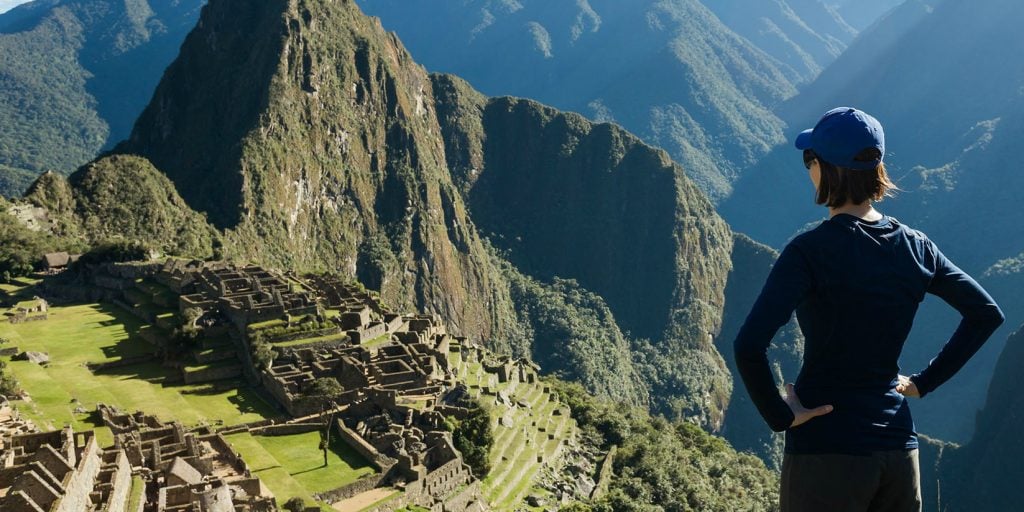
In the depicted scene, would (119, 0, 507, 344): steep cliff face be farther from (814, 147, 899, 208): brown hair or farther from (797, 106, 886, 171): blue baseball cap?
(797, 106, 886, 171): blue baseball cap

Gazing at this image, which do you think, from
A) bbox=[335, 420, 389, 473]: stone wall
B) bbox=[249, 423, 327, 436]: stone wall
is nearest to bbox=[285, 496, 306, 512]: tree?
bbox=[335, 420, 389, 473]: stone wall

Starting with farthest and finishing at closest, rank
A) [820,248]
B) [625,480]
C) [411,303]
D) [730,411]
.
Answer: [730,411] < [411,303] < [625,480] < [820,248]

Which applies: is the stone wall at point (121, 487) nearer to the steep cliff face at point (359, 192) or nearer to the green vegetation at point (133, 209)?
the green vegetation at point (133, 209)

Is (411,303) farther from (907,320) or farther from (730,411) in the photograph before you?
(907,320)

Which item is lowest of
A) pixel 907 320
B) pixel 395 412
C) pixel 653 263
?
pixel 395 412

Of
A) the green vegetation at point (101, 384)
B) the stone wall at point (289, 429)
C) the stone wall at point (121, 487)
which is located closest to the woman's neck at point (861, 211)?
the stone wall at point (121, 487)

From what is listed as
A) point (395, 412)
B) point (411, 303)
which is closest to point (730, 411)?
point (411, 303)

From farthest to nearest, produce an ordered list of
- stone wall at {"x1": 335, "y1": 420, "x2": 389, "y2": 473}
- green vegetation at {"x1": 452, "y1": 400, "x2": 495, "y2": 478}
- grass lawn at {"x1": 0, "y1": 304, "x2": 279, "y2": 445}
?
green vegetation at {"x1": 452, "y1": 400, "x2": 495, "y2": 478}
grass lawn at {"x1": 0, "y1": 304, "x2": 279, "y2": 445}
stone wall at {"x1": 335, "y1": 420, "x2": 389, "y2": 473}
